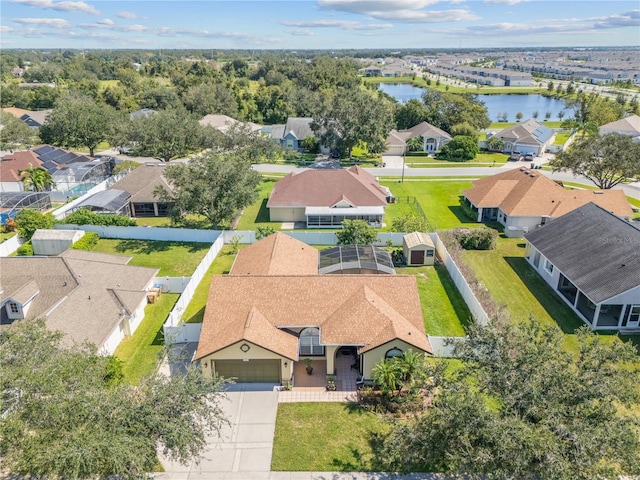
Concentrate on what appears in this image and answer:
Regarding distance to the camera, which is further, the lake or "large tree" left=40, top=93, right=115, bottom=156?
the lake

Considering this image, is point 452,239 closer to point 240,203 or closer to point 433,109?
point 240,203

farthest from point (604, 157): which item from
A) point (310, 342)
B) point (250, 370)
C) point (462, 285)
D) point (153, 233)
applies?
point (153, 233)

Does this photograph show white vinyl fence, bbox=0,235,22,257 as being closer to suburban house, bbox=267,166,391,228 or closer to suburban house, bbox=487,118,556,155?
suburban house, bbox=267,166,391,228

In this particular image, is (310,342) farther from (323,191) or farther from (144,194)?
(144,194)

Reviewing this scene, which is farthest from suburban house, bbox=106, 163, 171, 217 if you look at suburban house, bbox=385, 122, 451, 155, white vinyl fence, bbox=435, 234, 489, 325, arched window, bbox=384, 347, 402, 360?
suburban house, bbox=385, 122, 451, 155

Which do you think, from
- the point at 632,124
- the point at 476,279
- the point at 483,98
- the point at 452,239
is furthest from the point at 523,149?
the point at 483,98

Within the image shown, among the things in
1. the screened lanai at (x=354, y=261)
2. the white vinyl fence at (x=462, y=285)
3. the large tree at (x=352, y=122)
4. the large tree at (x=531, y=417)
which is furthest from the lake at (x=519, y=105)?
the large tree at (x=531, y=417)

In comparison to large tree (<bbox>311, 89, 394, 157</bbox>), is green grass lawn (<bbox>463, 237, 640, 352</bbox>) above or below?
below
